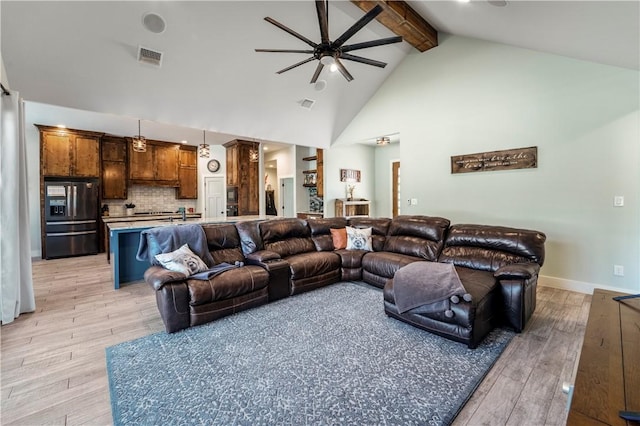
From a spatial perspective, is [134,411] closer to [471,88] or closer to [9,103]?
[9,103]

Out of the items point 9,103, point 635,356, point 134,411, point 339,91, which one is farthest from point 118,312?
point 339,91

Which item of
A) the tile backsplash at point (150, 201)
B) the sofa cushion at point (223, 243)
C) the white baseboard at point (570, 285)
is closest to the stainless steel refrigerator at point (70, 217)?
the tile backsplash at point (150, 201)

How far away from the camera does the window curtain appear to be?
2.96 meters

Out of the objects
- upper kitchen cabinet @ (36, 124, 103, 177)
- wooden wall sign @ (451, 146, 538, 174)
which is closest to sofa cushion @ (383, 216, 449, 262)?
wooden wall sign @ (451, 146, 538, 174)

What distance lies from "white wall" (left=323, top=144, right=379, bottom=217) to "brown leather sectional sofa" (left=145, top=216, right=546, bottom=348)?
260 centimetres

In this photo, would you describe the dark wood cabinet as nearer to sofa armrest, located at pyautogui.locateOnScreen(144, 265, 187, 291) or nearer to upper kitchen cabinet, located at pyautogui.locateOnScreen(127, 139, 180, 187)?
upper kitchen cabinet, located at pyautogui.locateOnScreen(127, 139, 180, 187)

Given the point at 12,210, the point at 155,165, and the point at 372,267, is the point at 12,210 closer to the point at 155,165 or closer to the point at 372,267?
the point at 372,267

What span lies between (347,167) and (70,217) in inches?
270

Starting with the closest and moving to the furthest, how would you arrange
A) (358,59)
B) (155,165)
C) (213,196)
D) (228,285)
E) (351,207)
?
(228,285), (358,59), (155,165), (351,207), (213,196)

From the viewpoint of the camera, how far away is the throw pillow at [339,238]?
15.3 ft

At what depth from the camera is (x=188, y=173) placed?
8289 millimetres

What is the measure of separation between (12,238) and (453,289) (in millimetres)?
4656

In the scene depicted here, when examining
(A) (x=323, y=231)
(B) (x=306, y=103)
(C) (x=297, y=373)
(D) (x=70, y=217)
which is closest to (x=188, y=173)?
(D) (x=70, y=217)

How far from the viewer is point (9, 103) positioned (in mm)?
2986
